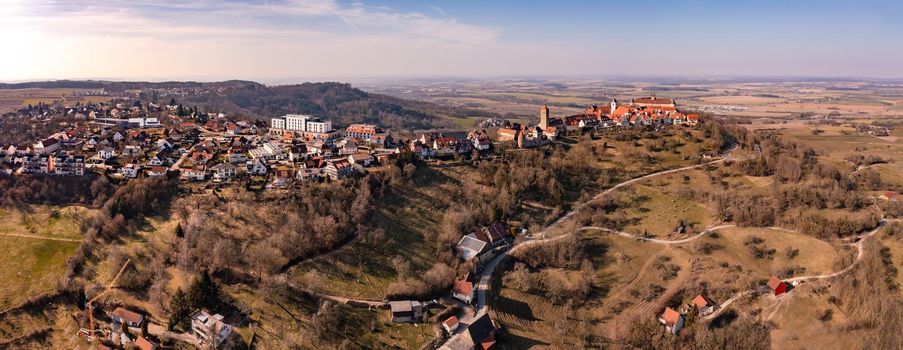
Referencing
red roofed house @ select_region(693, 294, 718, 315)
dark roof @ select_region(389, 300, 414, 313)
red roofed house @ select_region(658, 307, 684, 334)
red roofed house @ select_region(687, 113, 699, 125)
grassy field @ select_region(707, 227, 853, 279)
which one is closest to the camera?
dark roof @ select_region(389, 300, 414, 313)

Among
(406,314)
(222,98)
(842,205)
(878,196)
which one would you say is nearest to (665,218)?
(842,205)

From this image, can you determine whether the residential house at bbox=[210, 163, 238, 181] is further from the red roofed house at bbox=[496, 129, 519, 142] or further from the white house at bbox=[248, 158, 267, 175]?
the red roofed house at bbox=[496, 129, 519, 142]

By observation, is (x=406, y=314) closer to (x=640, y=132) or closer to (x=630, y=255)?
(x=630, y=255)

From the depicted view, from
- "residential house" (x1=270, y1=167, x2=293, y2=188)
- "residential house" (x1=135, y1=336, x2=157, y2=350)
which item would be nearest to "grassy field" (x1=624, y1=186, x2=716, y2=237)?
"residential house" (x1=270, y1=167, x2=293, y2=188)

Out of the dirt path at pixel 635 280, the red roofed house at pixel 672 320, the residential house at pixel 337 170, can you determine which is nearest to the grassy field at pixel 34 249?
the residential house at pixel 337 170

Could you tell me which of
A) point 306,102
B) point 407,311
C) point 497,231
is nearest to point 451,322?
point 407,311
